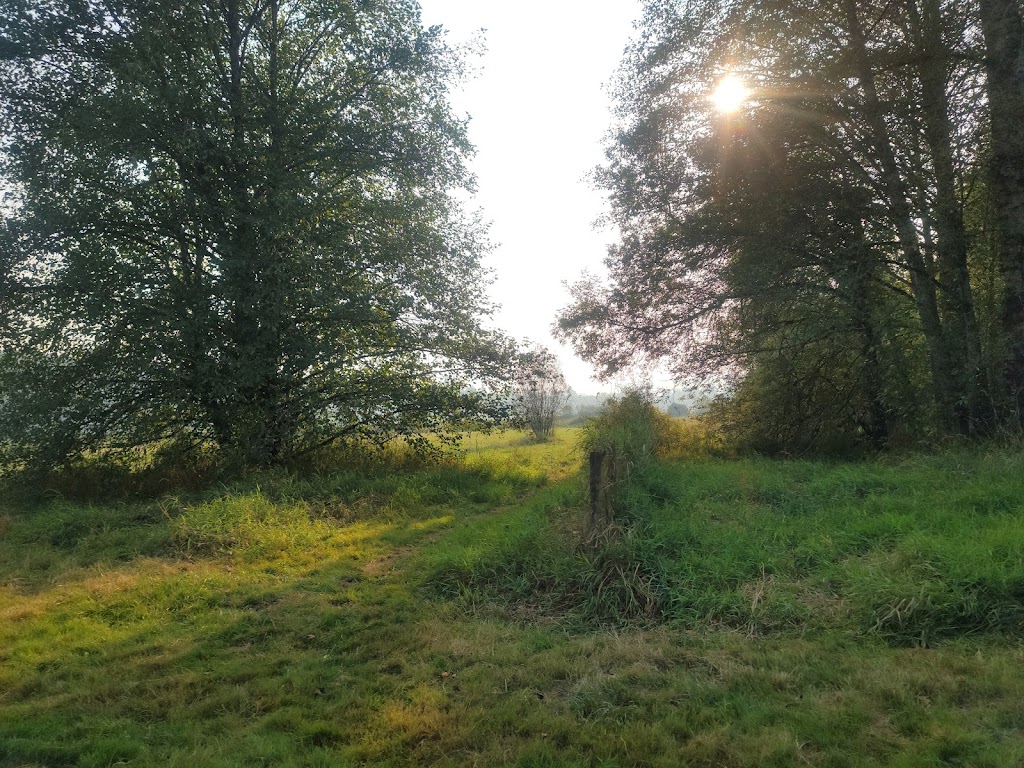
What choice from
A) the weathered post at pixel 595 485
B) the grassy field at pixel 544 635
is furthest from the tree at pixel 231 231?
the weathered post at pixel 595 485

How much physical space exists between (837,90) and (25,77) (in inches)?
547

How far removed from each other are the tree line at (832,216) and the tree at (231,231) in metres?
4.12

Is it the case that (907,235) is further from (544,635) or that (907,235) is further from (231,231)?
(231,231)

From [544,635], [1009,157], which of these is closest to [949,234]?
[1009,157]

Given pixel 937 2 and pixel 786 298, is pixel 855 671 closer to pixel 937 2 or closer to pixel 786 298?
pixel 786 298

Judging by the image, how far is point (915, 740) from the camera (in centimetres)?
287

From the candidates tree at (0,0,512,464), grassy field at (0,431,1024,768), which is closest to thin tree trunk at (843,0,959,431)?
grassy field at (0,431,1024,768)

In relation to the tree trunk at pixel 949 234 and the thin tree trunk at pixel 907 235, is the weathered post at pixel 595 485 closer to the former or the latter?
the tree trunk at pixel 949 234

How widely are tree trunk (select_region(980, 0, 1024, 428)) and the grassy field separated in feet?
7.87

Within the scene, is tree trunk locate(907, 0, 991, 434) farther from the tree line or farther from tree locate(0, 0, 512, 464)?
tree locate(0, 0, 512, 464)

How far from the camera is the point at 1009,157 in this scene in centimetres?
862

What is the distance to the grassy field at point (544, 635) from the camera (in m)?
3.06

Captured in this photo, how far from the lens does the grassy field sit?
3.06 meters

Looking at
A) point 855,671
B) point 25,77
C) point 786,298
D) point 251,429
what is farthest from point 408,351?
point 855,671
